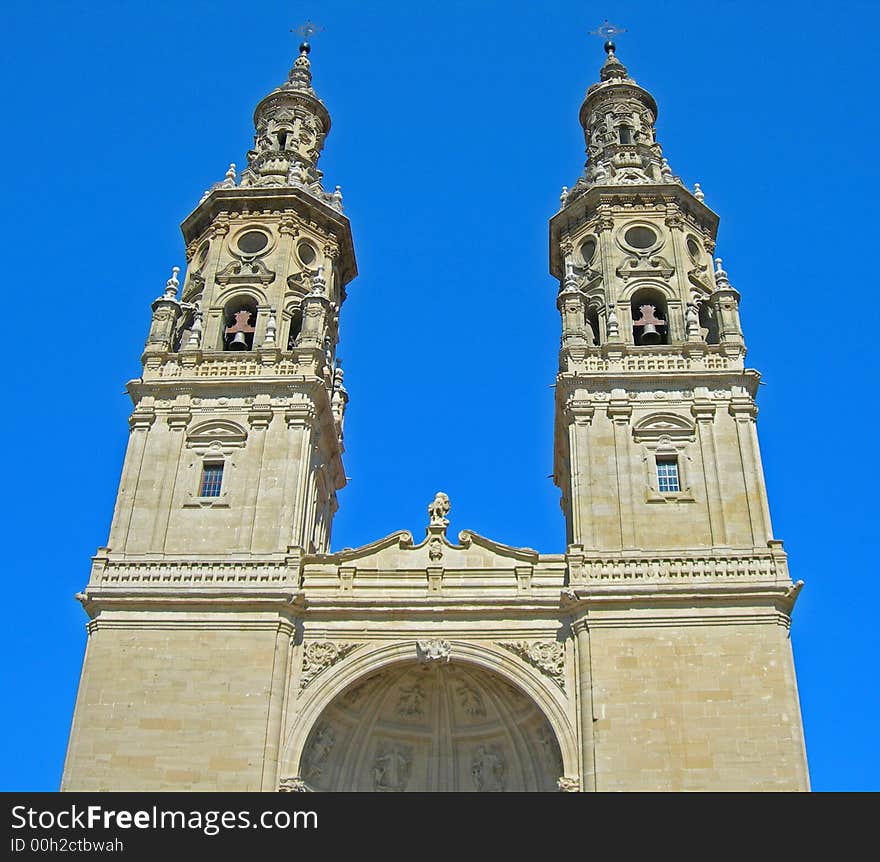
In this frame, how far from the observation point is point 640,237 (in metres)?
36.9

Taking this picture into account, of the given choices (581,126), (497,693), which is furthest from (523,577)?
(581,126)

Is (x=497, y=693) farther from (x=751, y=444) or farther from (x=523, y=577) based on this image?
(x=751, y=444)

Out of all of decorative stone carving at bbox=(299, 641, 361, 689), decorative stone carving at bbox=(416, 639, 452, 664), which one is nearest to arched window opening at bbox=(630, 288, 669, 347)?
decorative stone carving at bbox=(416, 639, 452, 664)

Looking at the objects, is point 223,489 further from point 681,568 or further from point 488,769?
point 681,568

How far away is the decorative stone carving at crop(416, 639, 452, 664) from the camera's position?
1112 inches

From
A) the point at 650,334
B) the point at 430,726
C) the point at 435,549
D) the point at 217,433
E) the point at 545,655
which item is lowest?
the point at 430,726

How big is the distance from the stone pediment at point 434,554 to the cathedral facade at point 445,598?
7 centimetres

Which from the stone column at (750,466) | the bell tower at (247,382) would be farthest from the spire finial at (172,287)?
the stone column at (750,466)

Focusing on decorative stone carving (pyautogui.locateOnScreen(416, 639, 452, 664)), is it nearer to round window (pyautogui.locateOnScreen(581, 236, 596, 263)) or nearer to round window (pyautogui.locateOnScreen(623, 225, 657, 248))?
round window (pyautogui.locateOnScreen(581, 236, 596, 263))

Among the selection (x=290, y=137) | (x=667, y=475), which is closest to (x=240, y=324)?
(x=290, y=137)

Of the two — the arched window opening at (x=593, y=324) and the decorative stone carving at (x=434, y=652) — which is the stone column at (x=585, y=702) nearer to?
the decorative stone carving at (x=434, y=652)

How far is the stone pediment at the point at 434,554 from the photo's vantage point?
29.8m

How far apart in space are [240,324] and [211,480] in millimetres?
5905
